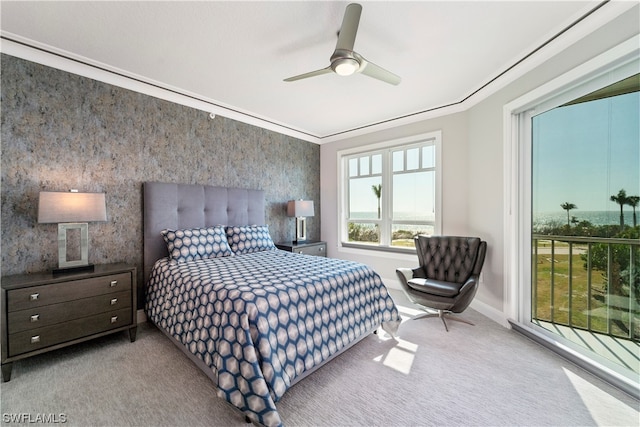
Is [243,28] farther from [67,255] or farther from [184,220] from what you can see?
[67,255]

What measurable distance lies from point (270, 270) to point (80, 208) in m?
1.79

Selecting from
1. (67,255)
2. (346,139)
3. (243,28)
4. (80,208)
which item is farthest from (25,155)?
(346,139)

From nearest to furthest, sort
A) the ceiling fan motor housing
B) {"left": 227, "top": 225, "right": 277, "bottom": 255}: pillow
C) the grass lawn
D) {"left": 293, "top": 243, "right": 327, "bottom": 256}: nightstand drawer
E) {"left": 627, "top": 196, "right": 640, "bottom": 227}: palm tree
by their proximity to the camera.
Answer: the ceiling fan motor housing
{"left": 627, "top": 196, "right": 640, "bottom": 227}: palm tree
the grass lawn
{"left": 227, "top": 225, "right": 277, "bottom": 255}: pillow
{"left": 293, "top": 243, "right": 327, "bottom": 256}: nightstand drawer

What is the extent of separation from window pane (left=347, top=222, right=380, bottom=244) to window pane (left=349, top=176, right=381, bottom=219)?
6.5 inches

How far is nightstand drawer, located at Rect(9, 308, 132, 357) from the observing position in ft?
6.49

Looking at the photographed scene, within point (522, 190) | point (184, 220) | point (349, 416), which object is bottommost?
point (349, 416)

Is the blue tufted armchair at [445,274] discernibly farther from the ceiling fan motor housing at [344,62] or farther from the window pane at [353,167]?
the ceiling fan motor housing at [344,62]

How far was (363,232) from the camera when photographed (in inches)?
192

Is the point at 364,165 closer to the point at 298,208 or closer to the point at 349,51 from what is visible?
the point at 298,208

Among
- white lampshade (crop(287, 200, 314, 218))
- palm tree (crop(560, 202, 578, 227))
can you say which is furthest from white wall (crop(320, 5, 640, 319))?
white lampshade (crop(287, 200, 314, 218))

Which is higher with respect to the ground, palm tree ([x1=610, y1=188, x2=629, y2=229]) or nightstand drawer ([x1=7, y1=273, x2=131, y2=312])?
palm tree ([x1=610, y1=188, x2=629, y2=229])

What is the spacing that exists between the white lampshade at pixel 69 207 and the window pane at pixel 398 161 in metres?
3.93

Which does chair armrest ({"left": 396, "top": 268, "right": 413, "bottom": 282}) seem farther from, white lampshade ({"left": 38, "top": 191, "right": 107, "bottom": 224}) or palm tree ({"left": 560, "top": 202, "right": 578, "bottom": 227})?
white lampshade ({"left": 38, "top": 191, "right": 107, "bottom": 224})

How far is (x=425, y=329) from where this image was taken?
2.81m
